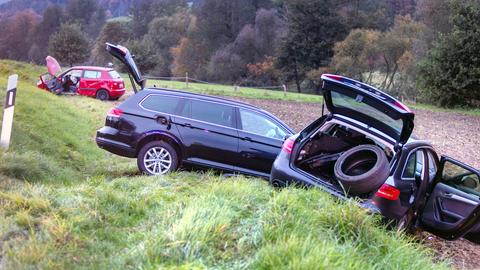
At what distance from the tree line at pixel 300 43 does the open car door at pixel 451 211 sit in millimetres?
22113

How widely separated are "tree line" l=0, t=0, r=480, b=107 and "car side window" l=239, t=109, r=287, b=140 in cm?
2082

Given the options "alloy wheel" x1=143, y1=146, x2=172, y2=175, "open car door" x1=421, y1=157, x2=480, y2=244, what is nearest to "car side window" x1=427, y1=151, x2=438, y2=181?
"open car door" x1=421, y1=157, x2=480, y2=244

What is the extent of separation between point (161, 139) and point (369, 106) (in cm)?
402

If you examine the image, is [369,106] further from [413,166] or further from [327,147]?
[327,147]

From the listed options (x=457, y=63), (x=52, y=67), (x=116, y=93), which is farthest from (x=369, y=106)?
(x=457, y=63)

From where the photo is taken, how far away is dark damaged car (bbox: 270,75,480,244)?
5.69m

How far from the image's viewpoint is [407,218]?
19.0 feet

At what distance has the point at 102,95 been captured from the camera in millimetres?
21547

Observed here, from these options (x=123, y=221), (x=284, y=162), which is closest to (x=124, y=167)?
(x=284, y=162)

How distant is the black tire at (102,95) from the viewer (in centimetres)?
2148

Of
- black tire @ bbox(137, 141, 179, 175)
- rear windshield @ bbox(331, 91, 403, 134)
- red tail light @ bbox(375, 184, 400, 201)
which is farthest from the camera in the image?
black tire @ bbox(137, 141, 179, 175)

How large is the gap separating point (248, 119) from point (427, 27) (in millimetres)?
27924

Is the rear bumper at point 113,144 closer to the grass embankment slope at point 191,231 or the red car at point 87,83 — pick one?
the grass embankment slope at point 191,231

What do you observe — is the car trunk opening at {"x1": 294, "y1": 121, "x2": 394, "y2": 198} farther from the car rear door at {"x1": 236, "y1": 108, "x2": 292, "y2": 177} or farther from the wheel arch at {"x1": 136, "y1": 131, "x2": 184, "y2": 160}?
the wheel arch at {"x1": 136, "y1": 131, "x2": 184, "y2": 160}
